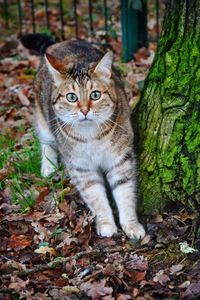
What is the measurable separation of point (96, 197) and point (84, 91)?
0.72 m

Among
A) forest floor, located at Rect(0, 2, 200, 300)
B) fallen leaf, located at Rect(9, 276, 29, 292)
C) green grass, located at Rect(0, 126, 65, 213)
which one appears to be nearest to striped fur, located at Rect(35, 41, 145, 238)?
forest floor, located at Rect(0, 2, 200, 300)

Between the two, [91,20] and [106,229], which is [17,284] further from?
[91,20]

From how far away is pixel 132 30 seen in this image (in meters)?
6.82

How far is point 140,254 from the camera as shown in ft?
12.3

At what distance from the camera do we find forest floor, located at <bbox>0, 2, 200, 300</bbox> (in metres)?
3.41

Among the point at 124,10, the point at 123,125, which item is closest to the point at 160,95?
the point at 123,125

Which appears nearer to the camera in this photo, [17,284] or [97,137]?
[17,284]

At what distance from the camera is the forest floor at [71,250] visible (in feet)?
11.2

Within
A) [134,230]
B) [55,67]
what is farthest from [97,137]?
[134,230]

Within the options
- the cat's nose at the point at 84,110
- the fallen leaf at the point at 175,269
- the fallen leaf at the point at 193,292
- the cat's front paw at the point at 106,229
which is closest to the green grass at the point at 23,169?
the cat's front paw at the point at 106,229

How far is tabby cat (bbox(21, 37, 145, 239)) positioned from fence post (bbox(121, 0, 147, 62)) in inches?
95.0

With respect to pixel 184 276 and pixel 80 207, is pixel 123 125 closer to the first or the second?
pixel 80 207

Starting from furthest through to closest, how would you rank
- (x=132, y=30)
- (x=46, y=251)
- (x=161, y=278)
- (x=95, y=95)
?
(x=132, y=30)
(x=95, y=95)
(x=46, y=251)
(x=161, y=278)

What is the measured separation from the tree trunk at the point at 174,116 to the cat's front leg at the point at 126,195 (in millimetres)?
86
